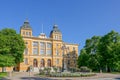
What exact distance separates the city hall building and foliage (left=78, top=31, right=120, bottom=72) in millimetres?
8527

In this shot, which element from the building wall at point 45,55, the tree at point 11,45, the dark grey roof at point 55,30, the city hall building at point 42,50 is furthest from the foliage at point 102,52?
the tree at point 11,45

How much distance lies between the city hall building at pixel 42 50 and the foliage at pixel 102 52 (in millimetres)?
8527

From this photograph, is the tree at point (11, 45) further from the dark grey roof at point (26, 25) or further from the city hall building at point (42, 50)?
the dark grey roof at point (26, 25)

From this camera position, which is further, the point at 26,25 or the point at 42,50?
the point at 42,50

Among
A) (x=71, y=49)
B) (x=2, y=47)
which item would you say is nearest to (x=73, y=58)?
(x=71, y=49)

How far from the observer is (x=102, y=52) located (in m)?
59.7

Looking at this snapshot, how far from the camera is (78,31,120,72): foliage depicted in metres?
54.1

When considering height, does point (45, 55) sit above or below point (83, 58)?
above

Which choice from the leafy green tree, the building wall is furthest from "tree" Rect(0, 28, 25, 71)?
the leafy green tree

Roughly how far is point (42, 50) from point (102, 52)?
2425 centimetres

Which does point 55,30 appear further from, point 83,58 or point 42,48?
point 83,58

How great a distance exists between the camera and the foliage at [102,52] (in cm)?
5412

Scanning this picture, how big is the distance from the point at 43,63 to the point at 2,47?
28241mm

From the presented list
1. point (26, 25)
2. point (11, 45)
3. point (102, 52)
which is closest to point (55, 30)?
point (26, 25)
